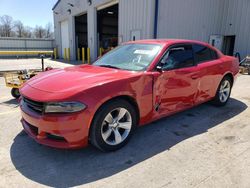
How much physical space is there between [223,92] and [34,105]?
13.9 ft

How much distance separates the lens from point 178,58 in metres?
3.87

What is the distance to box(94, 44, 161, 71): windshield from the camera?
3494mm

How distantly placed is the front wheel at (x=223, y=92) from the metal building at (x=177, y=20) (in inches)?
269

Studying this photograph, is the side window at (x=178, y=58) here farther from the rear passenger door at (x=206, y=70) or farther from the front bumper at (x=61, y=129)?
the front bumper at (x=61, y=129)

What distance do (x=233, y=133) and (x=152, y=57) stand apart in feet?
6.34

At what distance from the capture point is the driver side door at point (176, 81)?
11.4ft

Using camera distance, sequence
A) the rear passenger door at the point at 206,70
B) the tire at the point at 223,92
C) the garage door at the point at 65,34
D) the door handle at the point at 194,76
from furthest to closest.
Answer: the garage door at the point at 65,34
the tire at the point at 223,92
the rear passenger door at the point at 206,70
the door handle at the point at 194,76

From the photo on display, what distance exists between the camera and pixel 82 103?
2.62 meters

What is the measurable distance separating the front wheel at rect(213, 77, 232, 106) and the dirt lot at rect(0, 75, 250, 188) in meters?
0.95

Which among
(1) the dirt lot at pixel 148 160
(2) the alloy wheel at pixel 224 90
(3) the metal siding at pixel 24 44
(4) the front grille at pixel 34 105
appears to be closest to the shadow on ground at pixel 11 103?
(1) the dirt lot at pixel 148 160

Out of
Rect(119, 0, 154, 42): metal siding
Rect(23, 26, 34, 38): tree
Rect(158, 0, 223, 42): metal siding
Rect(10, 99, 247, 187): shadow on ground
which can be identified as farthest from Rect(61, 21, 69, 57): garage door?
Rect(23, 26, 34, 38): tree

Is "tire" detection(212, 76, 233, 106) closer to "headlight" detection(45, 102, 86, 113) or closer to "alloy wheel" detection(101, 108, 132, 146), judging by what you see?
"alloy wheel" detection(101, 108, 132, 146)

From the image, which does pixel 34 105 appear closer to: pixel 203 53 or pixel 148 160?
pixel 148 160

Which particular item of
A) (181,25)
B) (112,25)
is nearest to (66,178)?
(181,25)
